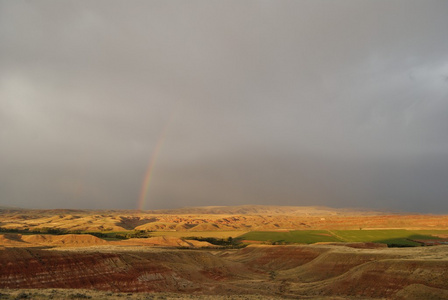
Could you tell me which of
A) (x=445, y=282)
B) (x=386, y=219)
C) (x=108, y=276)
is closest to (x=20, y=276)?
(x=108, y=276)

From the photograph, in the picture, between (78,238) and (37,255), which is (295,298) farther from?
(78,238)

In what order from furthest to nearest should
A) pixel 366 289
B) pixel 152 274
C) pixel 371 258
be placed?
pixel 371 258, pixel 152 274, pixel 366 289

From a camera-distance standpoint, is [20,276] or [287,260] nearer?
[20,276]

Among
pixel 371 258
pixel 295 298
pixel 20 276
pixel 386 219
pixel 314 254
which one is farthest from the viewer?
pixel 386 219

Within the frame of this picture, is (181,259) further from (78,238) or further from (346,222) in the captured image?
(346,222)

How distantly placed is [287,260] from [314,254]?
28.1ft

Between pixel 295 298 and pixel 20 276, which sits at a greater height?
pixel 20 276

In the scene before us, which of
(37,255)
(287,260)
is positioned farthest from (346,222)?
(37,255)

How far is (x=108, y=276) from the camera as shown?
148 ft

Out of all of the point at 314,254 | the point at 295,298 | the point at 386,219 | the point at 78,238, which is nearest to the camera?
the point at 295,298

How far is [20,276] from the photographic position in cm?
3722

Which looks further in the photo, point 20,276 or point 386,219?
point 386,219

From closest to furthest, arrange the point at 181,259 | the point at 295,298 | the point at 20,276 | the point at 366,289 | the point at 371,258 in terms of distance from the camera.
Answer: the point at 20,276 < the point at 295,298 < the point at 366,289 < the point at 371,258 < the point at 181,259

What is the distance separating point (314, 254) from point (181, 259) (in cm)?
3812
